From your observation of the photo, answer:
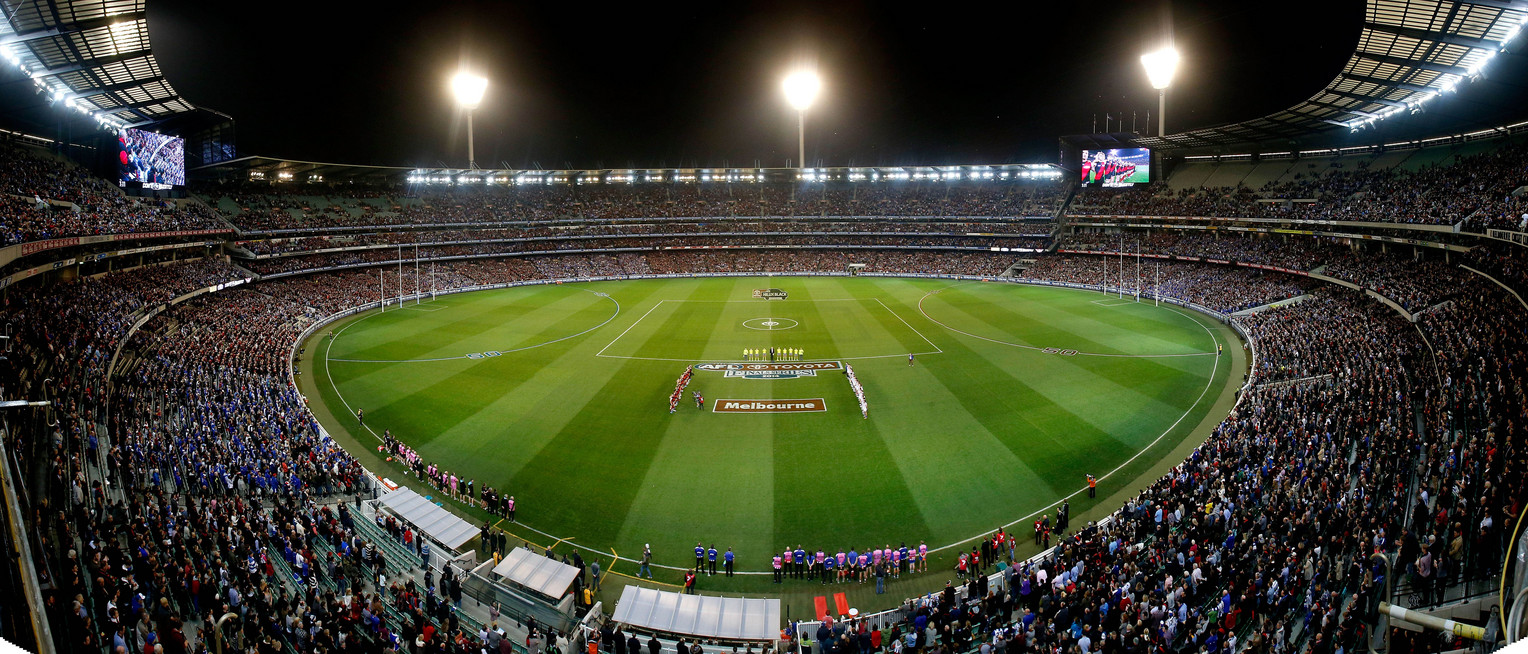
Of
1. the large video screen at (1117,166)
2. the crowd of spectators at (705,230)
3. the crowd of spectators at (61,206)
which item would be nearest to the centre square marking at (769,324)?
the crowd of spectators at (61,206)

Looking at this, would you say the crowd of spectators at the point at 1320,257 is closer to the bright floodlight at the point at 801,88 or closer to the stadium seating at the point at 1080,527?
the stadium seating at the point at 1080,527

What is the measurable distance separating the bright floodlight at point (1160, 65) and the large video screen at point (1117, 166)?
1090 inches

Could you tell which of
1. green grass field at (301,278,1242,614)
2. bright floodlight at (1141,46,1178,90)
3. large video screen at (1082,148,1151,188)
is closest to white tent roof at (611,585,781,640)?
green grass field at (301,278,1242,614)

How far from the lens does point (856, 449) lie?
25812 mm

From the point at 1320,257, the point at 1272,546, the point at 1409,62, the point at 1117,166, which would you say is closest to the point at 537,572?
the point at 1272,546

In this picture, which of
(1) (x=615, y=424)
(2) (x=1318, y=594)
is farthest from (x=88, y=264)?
(2) (x=1318, y=594)

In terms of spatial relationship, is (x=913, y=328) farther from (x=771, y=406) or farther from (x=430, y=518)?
(x=430, y=518)

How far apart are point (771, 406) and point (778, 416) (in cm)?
145

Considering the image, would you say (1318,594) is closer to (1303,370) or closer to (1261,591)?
(1261,591)

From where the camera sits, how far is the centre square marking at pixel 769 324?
162 feet

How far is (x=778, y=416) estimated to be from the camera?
2989 cm

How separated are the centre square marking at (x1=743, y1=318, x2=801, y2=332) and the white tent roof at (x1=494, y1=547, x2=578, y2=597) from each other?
3266 centimetres

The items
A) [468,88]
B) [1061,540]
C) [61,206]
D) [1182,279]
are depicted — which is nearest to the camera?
[1061,540]

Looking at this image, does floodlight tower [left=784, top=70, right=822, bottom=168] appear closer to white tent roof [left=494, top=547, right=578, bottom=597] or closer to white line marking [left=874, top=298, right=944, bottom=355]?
white line marking [left=874, top=298, right=944, bottom=355]
